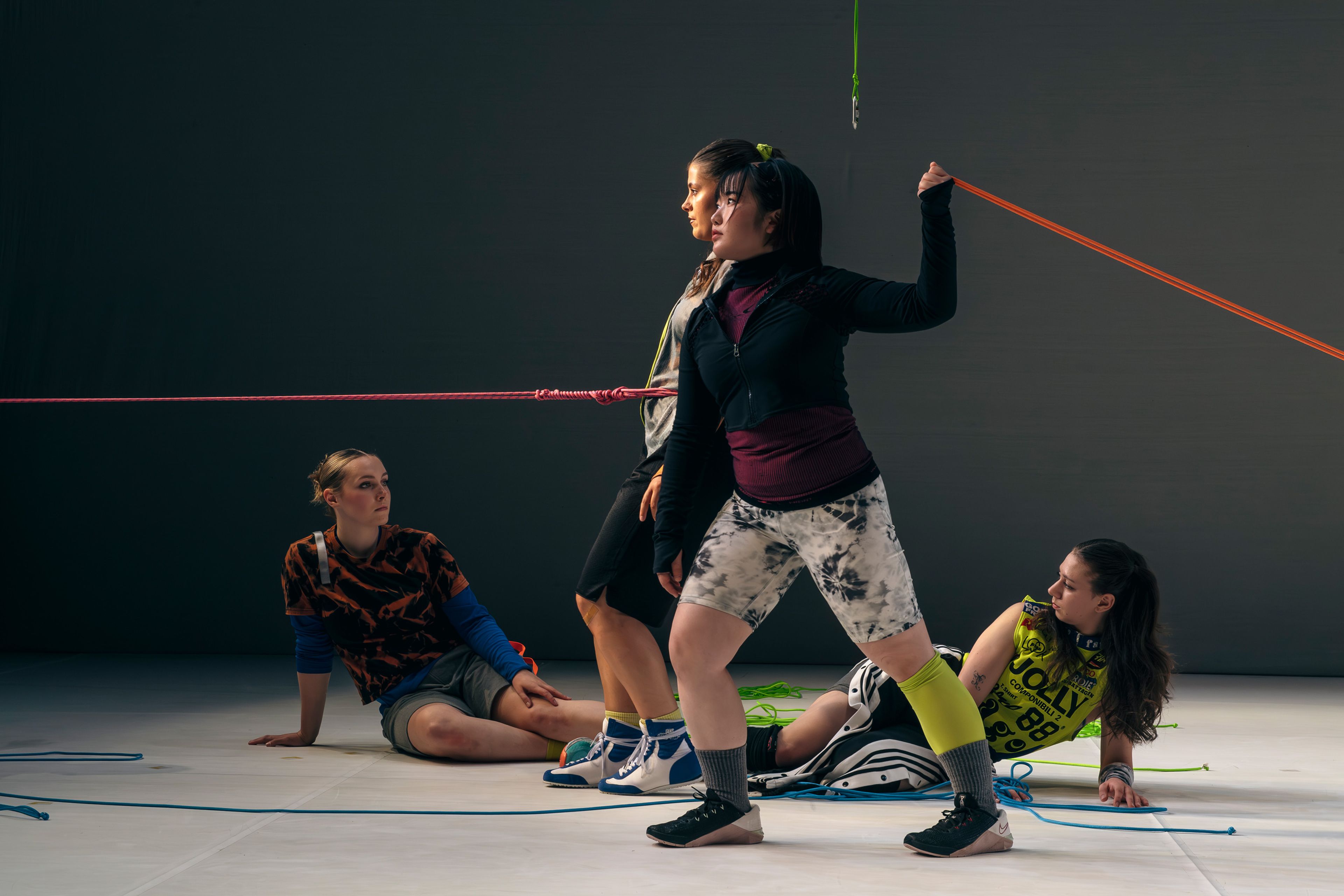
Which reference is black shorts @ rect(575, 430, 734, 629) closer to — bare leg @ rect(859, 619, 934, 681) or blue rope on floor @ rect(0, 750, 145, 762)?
bare leg @ rect(859, 619, 934, 681)

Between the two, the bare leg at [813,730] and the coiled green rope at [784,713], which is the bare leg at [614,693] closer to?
the coiled green rope at [784,713]

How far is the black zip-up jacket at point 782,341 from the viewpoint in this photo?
1.60m

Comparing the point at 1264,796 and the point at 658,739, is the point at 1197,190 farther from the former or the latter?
the point at 658,739

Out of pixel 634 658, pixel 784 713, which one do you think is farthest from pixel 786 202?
pixel 784 713

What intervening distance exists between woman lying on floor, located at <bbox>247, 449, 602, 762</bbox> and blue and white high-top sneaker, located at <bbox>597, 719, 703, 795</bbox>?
1.16 feet

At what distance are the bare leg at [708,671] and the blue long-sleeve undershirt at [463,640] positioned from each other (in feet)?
3.13

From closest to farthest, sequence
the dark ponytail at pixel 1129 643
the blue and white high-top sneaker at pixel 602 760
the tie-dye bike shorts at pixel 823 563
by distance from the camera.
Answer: the tie-dye bike shorts at pixel 823 563, the dark ponytail at pixel 1129 643, the blue and white high-top sneaker at pixel 602 760

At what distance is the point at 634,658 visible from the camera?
7.36 ft

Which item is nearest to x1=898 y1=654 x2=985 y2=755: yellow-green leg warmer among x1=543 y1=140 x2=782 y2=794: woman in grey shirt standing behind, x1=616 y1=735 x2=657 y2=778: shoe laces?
x1=543 y1=140 x2=782 y2=794: woman in grey shirt standing behind

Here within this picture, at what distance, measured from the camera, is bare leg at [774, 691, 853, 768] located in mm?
2342

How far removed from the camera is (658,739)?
2.24m

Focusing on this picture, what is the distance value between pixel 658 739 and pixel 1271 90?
352 centimetres

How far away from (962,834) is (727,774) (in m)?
0.35

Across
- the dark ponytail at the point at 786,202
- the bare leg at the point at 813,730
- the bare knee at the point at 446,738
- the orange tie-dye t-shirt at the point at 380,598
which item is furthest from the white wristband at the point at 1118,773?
the orange tie-dye t-shirt at the point at 380,598
